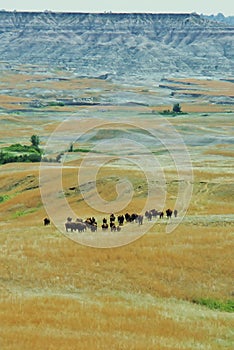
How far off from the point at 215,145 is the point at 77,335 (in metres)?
87.2

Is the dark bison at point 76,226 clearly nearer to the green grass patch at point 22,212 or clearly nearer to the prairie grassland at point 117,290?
the prairie grassland at point 117,290

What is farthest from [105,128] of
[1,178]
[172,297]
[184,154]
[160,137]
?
[172,297]

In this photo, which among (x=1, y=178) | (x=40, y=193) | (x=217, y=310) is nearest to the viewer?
(x=217, y=310)

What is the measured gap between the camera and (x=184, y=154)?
8962 cm

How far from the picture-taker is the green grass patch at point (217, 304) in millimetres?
24922

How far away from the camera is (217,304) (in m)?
25.2

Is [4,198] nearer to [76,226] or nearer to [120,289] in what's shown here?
[76,226]

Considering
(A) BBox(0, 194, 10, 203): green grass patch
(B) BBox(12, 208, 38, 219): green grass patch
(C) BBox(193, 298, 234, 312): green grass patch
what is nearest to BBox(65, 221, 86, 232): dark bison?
(C) BBox(193, 298, 234, 312): green grass patch

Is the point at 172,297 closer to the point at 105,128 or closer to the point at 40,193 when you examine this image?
the point at 40,193

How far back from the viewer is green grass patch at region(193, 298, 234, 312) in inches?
981

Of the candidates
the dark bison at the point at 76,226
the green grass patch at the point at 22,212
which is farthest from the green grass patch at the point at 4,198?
the dark bison at the point at 76,226

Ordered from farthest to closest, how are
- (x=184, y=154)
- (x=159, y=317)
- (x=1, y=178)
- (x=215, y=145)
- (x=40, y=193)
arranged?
(x=215, y=145) < (x=184, y=154) < (x=1, y=178) < (x=40, y=193) < (x=159, y=317)

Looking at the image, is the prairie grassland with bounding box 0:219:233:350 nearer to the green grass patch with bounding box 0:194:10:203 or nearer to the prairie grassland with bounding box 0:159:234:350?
the prairie grassland with bounding box 0:159:234:350

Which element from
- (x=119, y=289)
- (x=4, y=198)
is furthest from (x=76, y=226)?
(x=4, y=198)
